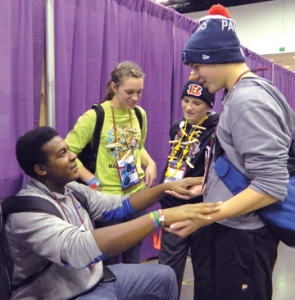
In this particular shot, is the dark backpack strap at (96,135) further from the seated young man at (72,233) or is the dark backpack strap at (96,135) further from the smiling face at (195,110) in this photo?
the smiling face at (195,110)

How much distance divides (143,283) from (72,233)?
50 cm

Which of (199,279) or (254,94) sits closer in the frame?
(254,94)

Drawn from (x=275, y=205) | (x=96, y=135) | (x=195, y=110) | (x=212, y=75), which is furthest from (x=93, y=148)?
(x=275, y=205)

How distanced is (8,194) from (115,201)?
0.51 meters

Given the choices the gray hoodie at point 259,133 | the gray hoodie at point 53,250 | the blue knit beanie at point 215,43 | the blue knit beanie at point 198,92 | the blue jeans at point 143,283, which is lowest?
the blue jeans at point 143,283

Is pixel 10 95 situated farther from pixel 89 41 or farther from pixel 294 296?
pixel 294 296

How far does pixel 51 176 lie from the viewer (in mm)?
1415

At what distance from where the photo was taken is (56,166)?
A: 4.61 feet

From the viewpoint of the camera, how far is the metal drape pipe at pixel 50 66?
74.1 inches

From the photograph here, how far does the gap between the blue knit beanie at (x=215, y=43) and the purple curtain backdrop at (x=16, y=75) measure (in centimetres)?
92

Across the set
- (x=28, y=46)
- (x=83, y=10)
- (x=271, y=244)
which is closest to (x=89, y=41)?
(x=83, y=10)

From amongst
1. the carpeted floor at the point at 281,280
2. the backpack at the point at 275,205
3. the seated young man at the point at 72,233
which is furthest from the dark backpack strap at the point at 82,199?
the carpeted floor at the point at 281,280

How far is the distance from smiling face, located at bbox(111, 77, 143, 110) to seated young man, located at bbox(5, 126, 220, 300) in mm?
532

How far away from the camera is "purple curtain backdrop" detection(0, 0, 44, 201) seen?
1699mm
